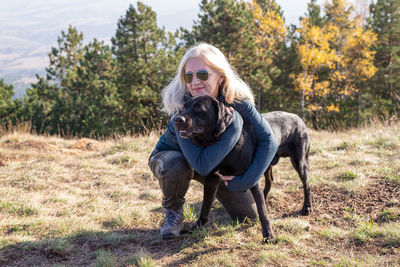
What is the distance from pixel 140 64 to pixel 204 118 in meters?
16.9

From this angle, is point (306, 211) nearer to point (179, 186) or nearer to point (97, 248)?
point (179, 186)

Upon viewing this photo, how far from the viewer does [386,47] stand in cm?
2241

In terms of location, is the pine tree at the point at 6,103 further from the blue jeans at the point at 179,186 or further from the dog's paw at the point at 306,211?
the dog's paw at the point at 306,211

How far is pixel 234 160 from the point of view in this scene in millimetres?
2473

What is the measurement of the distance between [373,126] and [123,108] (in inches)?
570

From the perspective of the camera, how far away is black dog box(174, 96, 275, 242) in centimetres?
229

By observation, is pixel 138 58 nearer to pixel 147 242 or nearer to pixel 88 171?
pixel 88 171

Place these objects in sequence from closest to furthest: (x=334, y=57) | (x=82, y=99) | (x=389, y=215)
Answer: (x=389, y=215), (x=82, y=99), (x=334, y=57)

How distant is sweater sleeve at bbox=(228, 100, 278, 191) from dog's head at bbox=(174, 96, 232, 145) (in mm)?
271

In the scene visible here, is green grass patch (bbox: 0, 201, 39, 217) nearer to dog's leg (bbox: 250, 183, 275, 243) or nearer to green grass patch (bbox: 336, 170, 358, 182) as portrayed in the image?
dog's leg (bbox: 250, 183, 275, 243)

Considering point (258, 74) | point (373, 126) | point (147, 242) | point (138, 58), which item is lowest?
point (147, 242)

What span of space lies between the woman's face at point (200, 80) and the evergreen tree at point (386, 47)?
74.1 feet

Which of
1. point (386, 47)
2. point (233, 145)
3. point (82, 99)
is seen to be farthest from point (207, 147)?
point (386, 47)

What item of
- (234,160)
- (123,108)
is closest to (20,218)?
(234,160)
